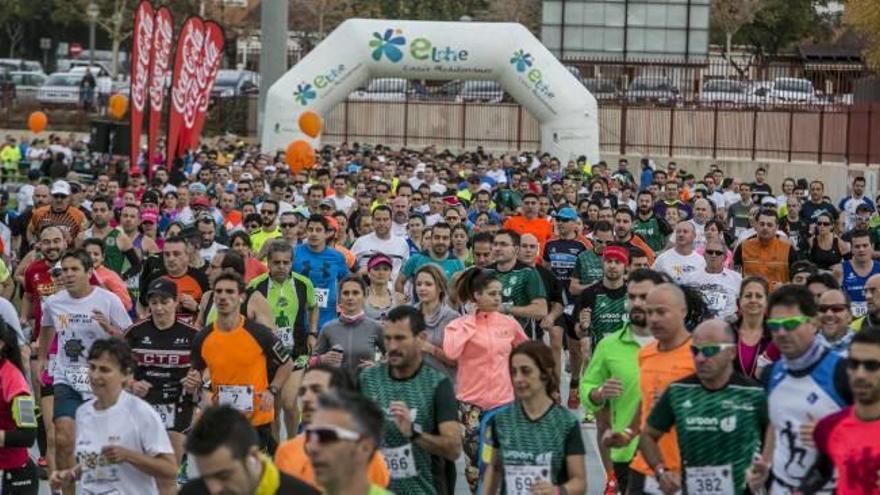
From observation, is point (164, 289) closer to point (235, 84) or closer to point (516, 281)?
point (516, 281)

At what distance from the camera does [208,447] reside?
254 inches

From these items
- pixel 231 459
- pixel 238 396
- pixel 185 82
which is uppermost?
pixel 185 82

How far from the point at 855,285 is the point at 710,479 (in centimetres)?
728

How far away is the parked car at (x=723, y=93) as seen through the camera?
48375 millimetres

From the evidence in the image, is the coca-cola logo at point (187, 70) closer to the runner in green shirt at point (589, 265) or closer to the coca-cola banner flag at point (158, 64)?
the coca-cola banner flag at point (158, 64)

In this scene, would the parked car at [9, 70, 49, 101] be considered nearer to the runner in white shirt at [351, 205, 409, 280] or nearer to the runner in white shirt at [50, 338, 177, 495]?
the runner in white shirt at [351, 205, 409, 280]

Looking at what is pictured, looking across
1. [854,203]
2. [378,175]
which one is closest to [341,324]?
[854,203]

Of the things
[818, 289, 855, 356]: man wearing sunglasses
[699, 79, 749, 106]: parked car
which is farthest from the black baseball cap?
[699, 79, 749, 106]: parked car

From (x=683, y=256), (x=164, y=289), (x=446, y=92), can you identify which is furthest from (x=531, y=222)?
(x=446, y=92)

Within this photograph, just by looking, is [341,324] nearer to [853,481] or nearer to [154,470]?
[154,470]

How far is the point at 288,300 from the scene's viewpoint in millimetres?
14656

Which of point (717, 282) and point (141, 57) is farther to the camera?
point (141, 57)

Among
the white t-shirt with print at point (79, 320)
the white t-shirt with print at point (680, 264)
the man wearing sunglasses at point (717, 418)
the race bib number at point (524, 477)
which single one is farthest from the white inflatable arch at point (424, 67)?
the man wearing sunglasses at point (717, 418)

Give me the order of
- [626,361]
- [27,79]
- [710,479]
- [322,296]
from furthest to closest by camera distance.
A: [27,79], [322,296], [626,361], [710,479]
